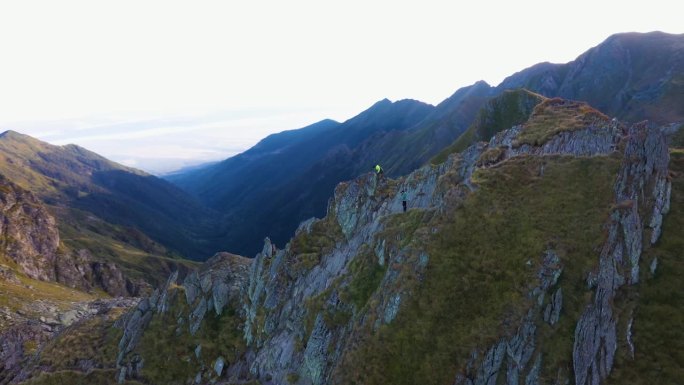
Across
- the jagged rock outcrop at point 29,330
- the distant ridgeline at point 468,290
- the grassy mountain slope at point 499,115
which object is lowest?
the jagged rock outcrop at point 29,330

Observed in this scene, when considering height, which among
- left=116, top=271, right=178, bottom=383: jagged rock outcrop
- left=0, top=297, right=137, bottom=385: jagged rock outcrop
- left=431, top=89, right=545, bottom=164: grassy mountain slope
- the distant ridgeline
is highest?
left=431, top=89, right=545, bottom=164: grassy mountain slope

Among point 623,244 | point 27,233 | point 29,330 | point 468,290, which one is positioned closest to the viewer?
point 623,244

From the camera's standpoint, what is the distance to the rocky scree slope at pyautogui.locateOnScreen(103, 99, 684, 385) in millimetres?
33312

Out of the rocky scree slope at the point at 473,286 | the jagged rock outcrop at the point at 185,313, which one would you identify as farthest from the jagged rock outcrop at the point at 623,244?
the jagged rock outcrop at the point at 185,313

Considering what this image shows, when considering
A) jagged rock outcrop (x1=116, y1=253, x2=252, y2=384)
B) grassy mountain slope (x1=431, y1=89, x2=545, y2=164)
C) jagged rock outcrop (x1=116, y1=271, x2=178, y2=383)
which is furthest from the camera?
grassy mountain slope (x1=431, y1=89, x2=545, y2=164)

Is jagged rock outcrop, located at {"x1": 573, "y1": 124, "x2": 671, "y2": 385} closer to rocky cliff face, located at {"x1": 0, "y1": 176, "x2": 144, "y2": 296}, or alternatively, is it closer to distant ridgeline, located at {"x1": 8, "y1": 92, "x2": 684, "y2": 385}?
distant ridgeline, located at {"x1": 8, "y1": 92, "x2": 684, "y2": 385}

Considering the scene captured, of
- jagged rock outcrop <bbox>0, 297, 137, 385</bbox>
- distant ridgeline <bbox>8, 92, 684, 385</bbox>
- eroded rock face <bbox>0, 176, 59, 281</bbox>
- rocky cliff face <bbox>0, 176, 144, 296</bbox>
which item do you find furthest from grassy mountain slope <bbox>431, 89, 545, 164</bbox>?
eroded rock face <bbox>0, 176, 59, 281</bbox>

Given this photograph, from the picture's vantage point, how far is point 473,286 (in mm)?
38062

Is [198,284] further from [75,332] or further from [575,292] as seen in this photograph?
[575,292]

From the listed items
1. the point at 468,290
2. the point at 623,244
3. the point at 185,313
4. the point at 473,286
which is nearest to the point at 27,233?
the point at 185,313

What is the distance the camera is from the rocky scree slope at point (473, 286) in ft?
109

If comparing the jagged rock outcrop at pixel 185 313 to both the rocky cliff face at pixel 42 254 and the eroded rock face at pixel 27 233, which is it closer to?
the rocky cliff face at pixel 42 254

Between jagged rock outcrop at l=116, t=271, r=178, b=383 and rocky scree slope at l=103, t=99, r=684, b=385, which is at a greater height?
rocky scree slope at l=103, t=99, r=684, b=385

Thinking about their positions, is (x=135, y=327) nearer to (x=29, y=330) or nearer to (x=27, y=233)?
(x=29, y=330)
